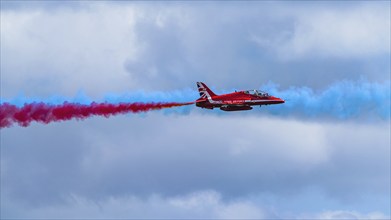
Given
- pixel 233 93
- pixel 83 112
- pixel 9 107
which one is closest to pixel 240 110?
pixel 233 93

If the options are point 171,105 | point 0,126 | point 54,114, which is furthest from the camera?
point 171,105

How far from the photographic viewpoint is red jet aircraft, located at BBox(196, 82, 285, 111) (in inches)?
5177

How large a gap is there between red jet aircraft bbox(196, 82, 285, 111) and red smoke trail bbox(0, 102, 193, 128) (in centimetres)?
388

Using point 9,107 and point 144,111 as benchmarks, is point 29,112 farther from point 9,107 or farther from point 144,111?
point 144,111

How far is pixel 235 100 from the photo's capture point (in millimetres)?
132000

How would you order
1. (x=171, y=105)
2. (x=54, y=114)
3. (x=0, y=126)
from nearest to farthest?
1. (x=0, y=126)
2. (x=54, y=114)
3. (x=171, y=105)

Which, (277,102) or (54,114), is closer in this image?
(54,114)

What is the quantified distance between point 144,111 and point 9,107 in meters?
19.3

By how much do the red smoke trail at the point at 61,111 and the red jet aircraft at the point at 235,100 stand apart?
388 centimetres

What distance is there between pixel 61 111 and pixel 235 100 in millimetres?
24898

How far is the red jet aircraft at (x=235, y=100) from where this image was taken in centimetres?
13150

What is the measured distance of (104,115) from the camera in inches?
4862

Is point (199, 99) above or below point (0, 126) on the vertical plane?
above

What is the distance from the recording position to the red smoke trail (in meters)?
115
